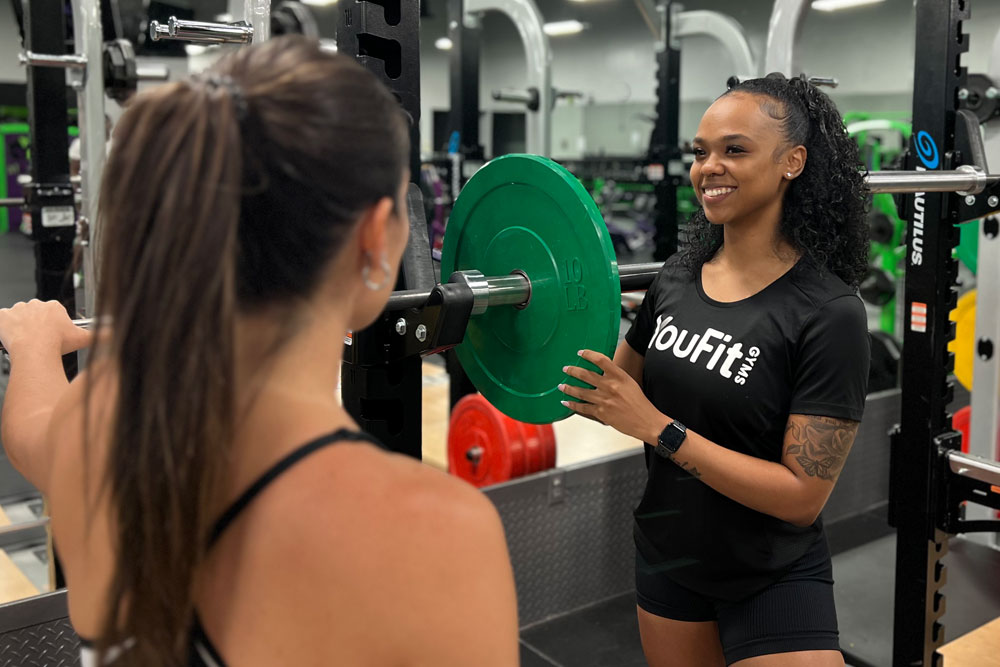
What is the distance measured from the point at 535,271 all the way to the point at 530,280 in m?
0.02

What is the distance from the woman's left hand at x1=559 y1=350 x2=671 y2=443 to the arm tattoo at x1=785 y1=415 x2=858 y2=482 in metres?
0.20

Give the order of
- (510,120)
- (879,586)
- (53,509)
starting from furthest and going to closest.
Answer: (510,120) < (879,586) < (53,509)

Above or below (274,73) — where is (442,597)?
below

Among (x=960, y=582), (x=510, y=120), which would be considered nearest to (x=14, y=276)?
(x=510, y=120)

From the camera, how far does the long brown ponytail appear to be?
0.65 meters

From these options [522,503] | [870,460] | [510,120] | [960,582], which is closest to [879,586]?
[960,582]

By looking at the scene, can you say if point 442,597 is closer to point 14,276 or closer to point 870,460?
point 870,460

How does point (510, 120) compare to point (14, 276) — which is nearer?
point (14, 276)

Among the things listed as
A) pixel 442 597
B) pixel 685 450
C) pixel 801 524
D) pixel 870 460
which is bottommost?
pixel 870 460

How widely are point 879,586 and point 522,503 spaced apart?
56.5 inches

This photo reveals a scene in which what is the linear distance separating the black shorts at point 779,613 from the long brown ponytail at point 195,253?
102 centimetres

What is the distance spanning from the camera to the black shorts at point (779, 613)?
4.67 feet

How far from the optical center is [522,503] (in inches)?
109

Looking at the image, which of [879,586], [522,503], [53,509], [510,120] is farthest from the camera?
[510,120]
